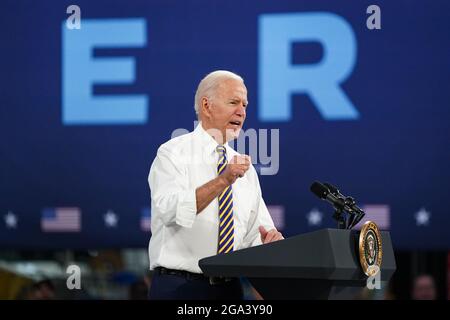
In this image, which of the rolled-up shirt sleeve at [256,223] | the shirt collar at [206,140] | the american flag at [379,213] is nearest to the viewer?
the shirt collar at [206,140]

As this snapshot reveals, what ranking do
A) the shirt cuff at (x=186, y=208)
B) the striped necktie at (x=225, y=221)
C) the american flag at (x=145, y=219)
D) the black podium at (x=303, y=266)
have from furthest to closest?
the american flag at (x=145, y=219) → the striped necktie at (x=225, y=221) → the shirt cuff at (x=186, y=208) → the black podium at (x=303, y=266)

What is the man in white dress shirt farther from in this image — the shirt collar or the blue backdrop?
the blue backdrop

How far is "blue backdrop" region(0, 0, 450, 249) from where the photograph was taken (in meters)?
4.36

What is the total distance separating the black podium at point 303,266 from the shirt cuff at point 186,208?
0.23 metres

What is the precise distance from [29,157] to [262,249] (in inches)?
112

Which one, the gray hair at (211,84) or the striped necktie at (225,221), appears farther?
the gray hair at (211,84)

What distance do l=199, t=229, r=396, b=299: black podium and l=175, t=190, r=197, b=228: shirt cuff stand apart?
0.23 metres

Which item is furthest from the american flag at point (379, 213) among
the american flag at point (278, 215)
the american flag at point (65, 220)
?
the american flag at point (65, 220)

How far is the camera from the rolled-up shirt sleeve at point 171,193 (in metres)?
2.35

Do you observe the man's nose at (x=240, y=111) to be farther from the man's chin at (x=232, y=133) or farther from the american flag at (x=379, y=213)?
the american flag at (x=379, y=213)

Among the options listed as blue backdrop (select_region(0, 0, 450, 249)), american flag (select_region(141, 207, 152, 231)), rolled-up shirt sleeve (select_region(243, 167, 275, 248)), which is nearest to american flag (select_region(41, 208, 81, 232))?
blue backdrop (select_region(0, 0, 450, 249))

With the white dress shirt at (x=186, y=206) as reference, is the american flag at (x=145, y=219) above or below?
below

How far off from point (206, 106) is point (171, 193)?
1.34 ft

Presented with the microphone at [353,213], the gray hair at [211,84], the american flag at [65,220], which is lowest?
the american flag at [65,220]
